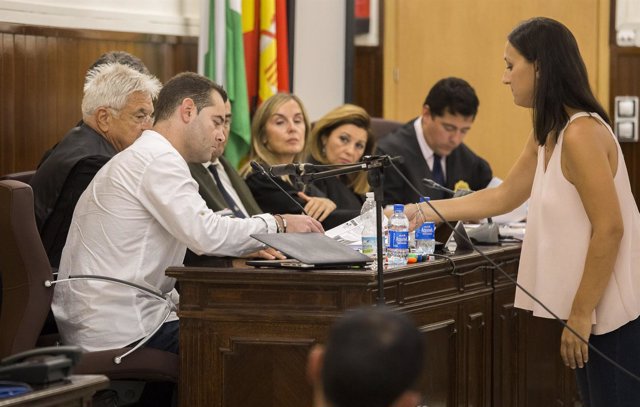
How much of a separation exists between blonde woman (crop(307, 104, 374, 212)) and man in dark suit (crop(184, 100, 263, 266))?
53 cm

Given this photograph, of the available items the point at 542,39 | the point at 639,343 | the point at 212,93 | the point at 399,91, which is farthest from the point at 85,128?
the point at 399,91

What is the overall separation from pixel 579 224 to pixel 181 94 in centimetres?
149

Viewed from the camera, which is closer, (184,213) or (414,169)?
(184,213)

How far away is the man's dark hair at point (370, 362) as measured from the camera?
4.75ft

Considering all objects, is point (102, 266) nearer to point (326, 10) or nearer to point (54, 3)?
point (54, 3)

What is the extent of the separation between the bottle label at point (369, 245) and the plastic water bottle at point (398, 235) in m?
0.05

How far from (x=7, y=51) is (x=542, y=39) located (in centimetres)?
293

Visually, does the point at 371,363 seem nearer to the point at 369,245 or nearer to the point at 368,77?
the point at 369,245

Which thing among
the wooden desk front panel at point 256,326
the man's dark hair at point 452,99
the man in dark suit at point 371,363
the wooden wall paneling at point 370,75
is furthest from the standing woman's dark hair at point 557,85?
the wooden wall paneling at point 370,75

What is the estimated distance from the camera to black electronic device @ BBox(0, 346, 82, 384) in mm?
2309

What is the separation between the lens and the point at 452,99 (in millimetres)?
5613

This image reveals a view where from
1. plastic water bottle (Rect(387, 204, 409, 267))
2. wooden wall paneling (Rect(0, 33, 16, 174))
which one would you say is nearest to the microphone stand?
plastic water bottle (Rect(387, 204, 409, 267))

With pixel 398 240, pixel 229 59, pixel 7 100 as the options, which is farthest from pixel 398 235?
pixel 229 59

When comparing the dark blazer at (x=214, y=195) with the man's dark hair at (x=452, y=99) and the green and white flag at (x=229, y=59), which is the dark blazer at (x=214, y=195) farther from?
the man's dark hair at (x=452, y=99)
